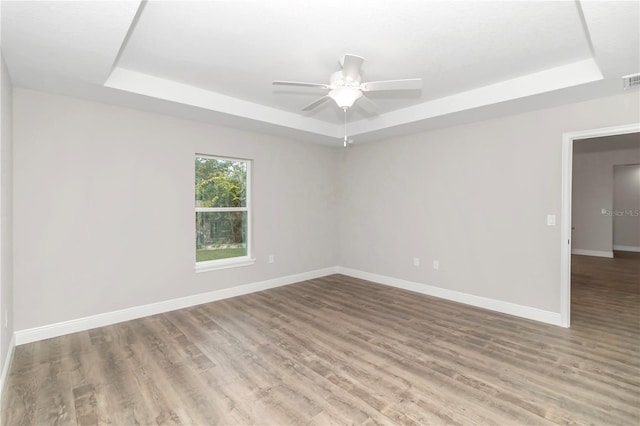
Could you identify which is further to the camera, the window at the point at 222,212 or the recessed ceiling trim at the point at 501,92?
the window at the point at 222,212

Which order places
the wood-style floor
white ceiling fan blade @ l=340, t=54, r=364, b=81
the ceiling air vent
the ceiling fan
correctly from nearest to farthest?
the wood-style floor
white ceiling fan blade @ l=340, t=54, r=364, b=81
the ceiling fan
the ceiling air vent

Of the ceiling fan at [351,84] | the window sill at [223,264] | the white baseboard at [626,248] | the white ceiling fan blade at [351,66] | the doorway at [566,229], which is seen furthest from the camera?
the white baseboard at [626,248]

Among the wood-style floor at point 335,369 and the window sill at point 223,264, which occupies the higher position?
the window sill at point 223,264

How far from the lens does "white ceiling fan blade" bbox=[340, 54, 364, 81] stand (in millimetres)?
2318

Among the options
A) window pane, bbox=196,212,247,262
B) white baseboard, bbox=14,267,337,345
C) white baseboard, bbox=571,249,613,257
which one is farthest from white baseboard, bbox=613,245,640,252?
window pane, bbox=196,212,247,262

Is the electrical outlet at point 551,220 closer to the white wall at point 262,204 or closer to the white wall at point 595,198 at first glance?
the white wall at point 262,204

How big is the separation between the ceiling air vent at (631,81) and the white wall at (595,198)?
6576 millimetres

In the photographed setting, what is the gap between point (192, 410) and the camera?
6.74 ft

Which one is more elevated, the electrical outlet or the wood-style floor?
the electrical outlet

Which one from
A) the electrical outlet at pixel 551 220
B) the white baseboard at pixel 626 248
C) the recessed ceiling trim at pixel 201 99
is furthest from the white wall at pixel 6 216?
the white baseboard at pixel 626 248

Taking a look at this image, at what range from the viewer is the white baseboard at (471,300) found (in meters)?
3.61

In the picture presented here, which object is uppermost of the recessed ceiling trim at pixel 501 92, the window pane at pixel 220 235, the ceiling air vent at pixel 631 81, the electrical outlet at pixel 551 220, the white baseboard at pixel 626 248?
the recessed ceiling trim at pixel 501 92

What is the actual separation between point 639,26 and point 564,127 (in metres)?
1.58

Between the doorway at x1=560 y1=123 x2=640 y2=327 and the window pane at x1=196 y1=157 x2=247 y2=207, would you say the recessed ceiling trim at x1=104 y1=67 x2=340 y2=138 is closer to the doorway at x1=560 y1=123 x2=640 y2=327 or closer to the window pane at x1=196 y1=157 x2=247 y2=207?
the window pane at x1=196 y1=157 x2=247 y2=207
